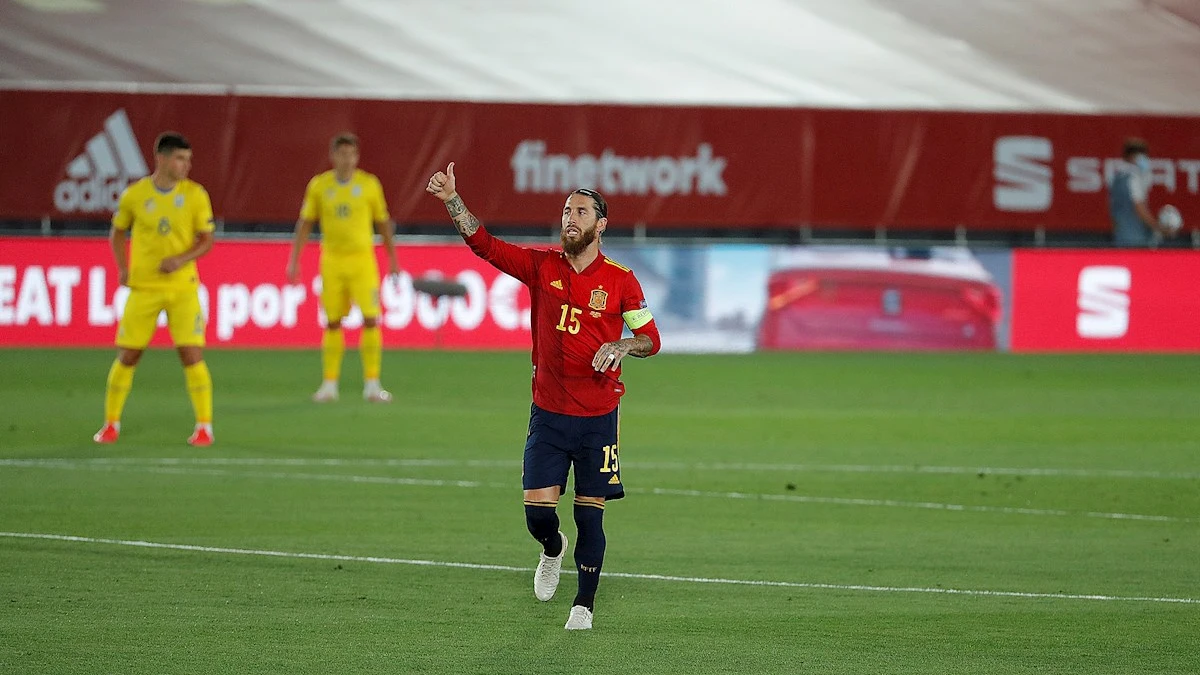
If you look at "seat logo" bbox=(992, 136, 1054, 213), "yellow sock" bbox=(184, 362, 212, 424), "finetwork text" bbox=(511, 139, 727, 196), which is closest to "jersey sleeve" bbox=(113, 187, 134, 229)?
"yellow sock" bbox=(184, 362, 212, 424)

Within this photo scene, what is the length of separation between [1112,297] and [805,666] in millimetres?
17509

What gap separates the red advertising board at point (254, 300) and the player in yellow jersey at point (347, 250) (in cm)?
549

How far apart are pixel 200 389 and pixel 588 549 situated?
6.48 metres

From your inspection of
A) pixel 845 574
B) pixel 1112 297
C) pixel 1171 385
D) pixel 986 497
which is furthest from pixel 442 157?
pixel 845 574

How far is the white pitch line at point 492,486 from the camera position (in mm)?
10688

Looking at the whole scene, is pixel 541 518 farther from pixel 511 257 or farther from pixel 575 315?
pixel 511 257

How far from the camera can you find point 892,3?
27.1 meters

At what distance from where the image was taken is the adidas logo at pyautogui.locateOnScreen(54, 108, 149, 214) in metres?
26.2

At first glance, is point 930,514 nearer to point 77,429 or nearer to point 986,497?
point 986,497

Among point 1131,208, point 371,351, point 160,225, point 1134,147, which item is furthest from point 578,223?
point 1131,208

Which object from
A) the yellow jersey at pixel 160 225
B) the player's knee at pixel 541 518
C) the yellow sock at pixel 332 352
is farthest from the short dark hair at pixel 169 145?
the player's knee at pixel 541 518

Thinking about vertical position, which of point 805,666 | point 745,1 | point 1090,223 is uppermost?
point 745,1

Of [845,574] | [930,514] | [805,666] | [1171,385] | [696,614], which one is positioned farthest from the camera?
[1171,385]

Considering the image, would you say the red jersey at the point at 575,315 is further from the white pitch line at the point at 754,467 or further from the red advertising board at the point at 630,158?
the red advertising board at the point at 630,158
